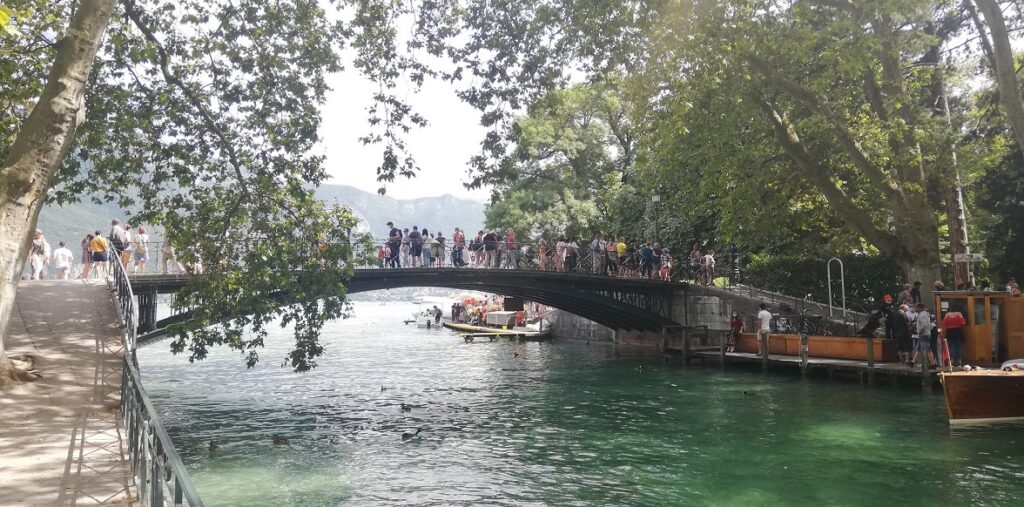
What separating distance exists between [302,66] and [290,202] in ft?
10.3

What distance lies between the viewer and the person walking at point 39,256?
21.0m

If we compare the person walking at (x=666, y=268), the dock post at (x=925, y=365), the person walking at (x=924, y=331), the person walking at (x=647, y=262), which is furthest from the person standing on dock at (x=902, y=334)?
the person walking at (x=666, y=268)

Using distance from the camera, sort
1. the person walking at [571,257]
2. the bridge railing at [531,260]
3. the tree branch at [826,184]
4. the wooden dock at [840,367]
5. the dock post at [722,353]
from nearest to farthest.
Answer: the wooden dock at [840,367], the tree branch at [826,184], the bridge railing at [531,260], the dock post at [722,353], the person walking at [571,257]

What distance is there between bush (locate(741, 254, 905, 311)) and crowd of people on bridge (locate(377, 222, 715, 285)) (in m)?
2.37

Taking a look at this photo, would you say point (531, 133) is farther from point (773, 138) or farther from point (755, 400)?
point (755, 400)

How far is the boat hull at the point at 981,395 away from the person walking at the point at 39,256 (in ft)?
74.8

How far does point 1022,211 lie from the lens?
27156 mm

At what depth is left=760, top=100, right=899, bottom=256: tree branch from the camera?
24.7 m

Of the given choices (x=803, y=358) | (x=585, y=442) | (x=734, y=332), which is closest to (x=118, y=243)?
(x=585, y=442)

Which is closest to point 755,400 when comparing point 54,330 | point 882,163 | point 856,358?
point 856,358

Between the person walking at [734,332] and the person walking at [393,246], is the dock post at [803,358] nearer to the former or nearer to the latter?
the person walking at [734,332]

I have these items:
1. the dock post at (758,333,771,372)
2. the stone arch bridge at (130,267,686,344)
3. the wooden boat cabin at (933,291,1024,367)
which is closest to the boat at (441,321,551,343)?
the stone arch bridge at (130,267,686,344)

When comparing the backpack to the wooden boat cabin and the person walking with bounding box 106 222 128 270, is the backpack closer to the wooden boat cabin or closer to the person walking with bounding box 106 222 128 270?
the person walking with bounding box 106 222 128 270

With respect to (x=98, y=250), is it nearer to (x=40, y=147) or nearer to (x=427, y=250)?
(x=40, y=147)
